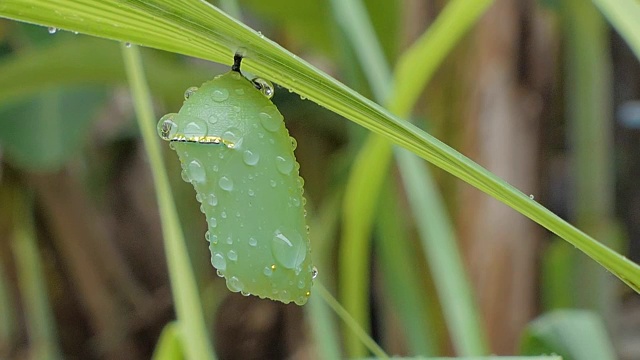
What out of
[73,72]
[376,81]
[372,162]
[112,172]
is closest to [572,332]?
[372,162]

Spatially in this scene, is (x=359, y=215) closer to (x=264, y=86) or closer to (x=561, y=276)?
(x=264, y=86)

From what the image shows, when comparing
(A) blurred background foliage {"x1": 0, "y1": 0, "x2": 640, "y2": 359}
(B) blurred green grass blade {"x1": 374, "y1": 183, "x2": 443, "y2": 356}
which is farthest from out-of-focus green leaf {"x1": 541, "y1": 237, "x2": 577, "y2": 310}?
(B) blurred green grass blade {"x1": 374, "y1": 183, "x2": 443, "y2": 356}

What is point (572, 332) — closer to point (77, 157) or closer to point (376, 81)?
point (376, 81)

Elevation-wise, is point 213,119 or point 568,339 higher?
point 213,119

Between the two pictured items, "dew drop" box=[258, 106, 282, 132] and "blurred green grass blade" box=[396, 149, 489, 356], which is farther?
"blurred green grass blade" box=[396, 149, 489, 356]

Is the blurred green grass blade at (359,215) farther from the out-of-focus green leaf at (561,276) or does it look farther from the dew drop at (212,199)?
the out-of-focus green leaf at (561,276)

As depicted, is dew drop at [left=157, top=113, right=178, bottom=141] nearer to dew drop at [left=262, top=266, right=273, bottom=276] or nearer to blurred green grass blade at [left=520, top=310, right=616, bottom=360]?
dew drop at [left=262, top=266, right=273, bottom=276]

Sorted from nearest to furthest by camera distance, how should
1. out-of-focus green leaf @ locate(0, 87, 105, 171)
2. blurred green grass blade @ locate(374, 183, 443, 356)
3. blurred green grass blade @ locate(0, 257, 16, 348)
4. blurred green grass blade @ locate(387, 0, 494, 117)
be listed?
blurred green grass blade @ locate(387, 0, 494, 117)
blurred green grass blade @ locate(374, 183, 443, 356)
out-of-focus green leaf @ locate(0, 87, 105, 171)
blurred green grass blade @ locate(0, 257, 16, 348)

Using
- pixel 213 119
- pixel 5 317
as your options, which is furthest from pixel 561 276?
pixel 5 317
